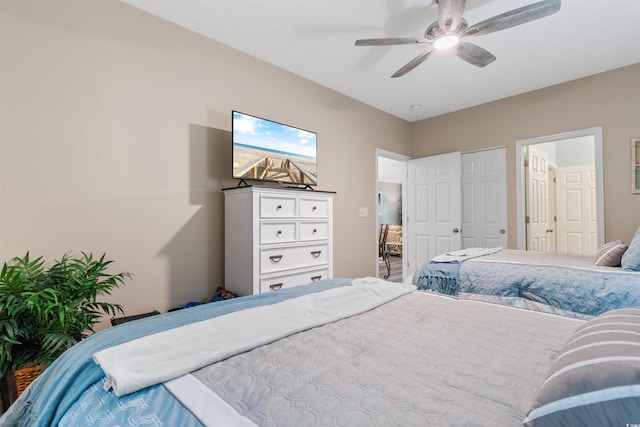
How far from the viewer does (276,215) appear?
242 cm

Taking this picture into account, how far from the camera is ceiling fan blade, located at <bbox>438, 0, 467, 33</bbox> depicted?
73.2 inches

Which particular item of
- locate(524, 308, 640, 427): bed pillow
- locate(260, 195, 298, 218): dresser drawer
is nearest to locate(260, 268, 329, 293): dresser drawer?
locate(260, 195, 298, 218): dresser drawer

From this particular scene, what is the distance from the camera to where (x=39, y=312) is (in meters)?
1.44

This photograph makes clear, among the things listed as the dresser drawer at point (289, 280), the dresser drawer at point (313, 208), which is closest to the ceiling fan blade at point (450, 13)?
the dresser drawer at point (313, 208)

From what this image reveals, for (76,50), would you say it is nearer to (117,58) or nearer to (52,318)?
(117,58)

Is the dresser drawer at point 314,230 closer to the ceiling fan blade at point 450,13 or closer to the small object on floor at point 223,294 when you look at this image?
the small object on floor at point 223,294

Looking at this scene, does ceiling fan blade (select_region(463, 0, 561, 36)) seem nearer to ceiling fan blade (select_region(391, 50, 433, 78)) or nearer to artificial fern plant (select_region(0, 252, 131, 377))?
ceiling fan blade (select_region(391, 50, 433, 78))

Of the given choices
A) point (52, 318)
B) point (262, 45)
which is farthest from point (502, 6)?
point (52, 318)

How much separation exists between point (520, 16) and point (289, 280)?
93.6 inches

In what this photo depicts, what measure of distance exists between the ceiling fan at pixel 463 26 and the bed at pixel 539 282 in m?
1.63

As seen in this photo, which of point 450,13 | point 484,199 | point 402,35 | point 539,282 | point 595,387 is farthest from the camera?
point 484,199

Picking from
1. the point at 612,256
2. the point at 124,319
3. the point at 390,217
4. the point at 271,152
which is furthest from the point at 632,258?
the point at 390,217

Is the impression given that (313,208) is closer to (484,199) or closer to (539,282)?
(539,282)

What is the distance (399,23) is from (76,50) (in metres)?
2.32
